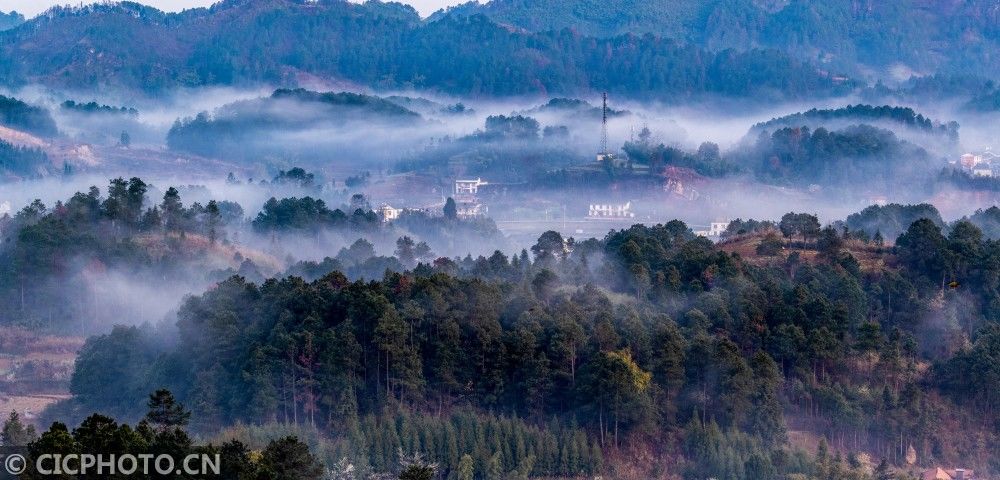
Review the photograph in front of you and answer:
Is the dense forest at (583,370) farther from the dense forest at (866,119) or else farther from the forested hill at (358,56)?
the forested hill at (358,56)

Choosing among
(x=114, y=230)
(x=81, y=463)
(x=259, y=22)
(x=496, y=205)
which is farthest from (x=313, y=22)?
(x=81, y=463)

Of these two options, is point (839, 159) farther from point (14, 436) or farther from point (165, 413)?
point (14, 436)

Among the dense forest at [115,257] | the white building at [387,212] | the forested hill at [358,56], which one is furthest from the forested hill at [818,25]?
the dense forest at [115,257]

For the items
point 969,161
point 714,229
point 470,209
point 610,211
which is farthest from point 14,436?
point 969,161

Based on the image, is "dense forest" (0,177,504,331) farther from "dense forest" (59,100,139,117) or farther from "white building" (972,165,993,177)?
"dense forest" (59,100,139,117)

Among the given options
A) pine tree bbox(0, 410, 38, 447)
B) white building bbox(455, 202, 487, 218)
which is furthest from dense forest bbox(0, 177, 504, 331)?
white building bbox(455, 202, 487, 218)

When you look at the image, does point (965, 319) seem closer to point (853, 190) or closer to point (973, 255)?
point (973, 255)
